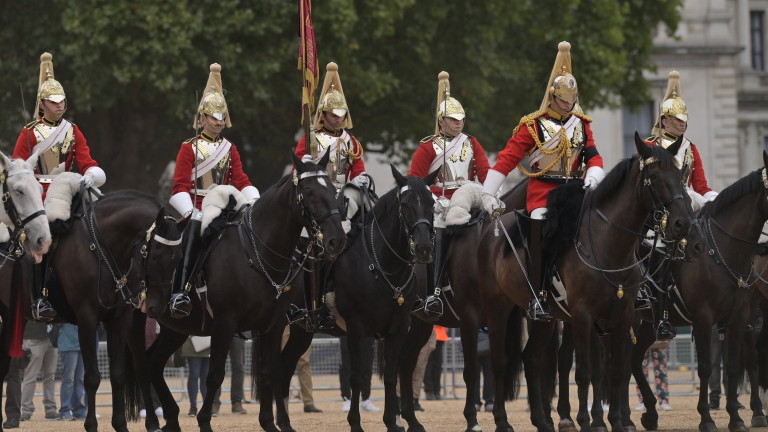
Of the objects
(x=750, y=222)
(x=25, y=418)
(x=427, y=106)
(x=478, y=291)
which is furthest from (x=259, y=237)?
(x=427, y=106)

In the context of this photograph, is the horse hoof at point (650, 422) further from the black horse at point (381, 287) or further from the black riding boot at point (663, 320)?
the black horse at point (381, 287)

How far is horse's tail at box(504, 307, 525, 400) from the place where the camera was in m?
15.2

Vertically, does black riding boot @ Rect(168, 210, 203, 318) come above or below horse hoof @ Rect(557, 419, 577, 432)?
above

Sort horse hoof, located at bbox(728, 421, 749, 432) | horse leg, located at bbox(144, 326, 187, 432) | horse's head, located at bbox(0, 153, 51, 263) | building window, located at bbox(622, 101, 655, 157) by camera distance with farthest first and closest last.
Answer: building window, located at bbox(622, 101, 655, 157), horse hoof, located at bbox(728, 421, 749, 432), horse leg, located at bbox(144, 326, 187, 432), horse's head, located at bbox(0, 153, 51, 263)

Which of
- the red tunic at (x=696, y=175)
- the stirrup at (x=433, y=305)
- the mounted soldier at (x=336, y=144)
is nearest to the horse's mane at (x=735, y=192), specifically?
the red tunic at (x=696, y=175)

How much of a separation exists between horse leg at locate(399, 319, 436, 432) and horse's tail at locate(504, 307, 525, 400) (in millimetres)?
527

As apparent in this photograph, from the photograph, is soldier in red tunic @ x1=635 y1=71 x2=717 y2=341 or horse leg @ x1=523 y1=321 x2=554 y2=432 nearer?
horse leg @ x1=523 y1=321 x2=554 y2=432

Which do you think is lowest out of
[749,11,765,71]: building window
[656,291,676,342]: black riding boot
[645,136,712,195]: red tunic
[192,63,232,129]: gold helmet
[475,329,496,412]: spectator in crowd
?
[475,329,496,412]: spectator in crowd

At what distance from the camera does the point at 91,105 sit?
30.6 m

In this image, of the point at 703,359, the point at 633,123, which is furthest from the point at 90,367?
the point at 633,123

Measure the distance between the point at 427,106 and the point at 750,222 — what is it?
19.0 meters

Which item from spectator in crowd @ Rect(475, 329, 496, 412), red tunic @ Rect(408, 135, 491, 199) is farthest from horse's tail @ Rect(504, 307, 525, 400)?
spectator in crowd @ Rect(475, 329, 496, 412)

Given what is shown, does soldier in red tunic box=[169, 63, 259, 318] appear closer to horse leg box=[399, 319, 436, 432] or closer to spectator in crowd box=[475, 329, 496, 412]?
horse leg box=[399, 319, 436, 432]

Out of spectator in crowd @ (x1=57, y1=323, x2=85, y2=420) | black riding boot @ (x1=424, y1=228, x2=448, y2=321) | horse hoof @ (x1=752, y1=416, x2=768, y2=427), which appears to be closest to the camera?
black riding boot @ (x1=424, y1=228, x2=448, y2=321)
